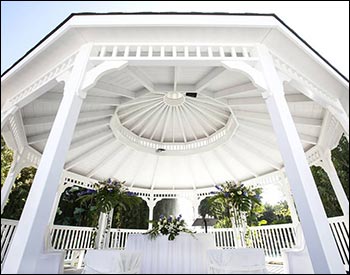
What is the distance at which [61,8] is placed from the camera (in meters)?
3.05

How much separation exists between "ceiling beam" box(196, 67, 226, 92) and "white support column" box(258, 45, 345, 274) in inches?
47.4

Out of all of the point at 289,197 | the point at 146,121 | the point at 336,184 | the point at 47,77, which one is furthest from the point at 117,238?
the point at 336,184

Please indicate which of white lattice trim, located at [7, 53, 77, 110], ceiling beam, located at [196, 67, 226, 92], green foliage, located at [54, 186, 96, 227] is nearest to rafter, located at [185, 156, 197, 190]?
ceiling beam, located at [196, 67, 226, 92]

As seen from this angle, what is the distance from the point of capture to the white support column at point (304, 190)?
1919mm

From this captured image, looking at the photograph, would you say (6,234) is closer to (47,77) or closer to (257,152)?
(47,77)

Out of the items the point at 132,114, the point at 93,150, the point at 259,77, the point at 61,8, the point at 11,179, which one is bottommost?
the point at 11,179

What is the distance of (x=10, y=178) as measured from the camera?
4.78 meters

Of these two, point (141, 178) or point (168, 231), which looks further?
point (141, 178)

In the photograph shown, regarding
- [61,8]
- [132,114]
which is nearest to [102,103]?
[132,114]

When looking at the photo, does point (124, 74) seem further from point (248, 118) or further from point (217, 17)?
point (248, 118)

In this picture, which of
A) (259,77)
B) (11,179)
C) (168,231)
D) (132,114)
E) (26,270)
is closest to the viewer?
(26,270)

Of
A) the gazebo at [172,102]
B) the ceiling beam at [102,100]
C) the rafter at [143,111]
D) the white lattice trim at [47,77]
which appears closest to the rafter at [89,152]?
the gazebo at [172,102]

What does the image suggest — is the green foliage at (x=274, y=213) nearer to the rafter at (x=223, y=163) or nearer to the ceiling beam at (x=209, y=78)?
the rafter at (x=223, y=163)

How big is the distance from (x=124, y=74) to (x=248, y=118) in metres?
3.45
